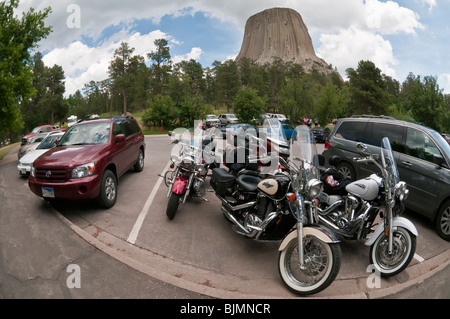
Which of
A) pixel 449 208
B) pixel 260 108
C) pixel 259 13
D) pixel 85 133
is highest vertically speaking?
pixel 259 13

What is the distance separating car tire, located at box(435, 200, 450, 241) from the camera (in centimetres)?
459

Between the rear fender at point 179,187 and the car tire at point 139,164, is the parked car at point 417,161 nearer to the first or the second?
the rear fender at point 179,187

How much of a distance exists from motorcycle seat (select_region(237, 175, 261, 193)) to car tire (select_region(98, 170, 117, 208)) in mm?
2943

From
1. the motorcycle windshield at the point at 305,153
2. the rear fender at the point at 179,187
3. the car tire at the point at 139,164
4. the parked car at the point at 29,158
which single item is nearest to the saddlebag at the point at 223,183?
the rear fender at the point at 179,187

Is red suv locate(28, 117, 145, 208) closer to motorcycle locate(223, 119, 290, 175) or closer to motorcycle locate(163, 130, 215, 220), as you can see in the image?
motorcycle locate(163, 130, 215, 220)

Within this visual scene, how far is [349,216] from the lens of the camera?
397cm

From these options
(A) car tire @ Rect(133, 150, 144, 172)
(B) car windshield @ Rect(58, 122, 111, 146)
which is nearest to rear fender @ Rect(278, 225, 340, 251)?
(B) car windshield @ Rect(58, 122, 111, 146)

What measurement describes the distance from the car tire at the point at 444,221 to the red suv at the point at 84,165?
6561mm

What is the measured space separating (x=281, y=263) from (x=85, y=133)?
5682 mm

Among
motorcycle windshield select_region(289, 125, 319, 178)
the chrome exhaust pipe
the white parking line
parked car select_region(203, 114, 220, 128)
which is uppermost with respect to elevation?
parked car select_region(203, 114, 220, 128)

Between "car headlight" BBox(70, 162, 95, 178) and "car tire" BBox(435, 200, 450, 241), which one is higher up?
"car headlight" BBox(70, 162, 95, 178)

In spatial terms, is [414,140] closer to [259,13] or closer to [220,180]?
[220,180]

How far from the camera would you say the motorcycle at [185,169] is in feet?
16.1
